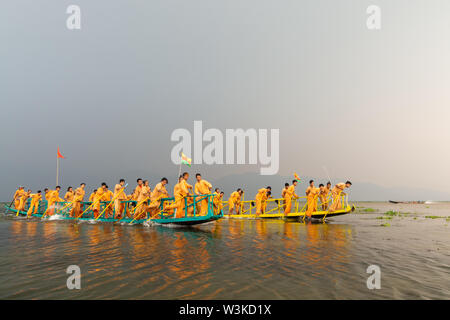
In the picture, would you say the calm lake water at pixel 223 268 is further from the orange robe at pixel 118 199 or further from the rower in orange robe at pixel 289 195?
the rower in orange robe at pixel 289 195

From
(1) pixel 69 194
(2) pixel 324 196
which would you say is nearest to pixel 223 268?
(2) pixel 324 196

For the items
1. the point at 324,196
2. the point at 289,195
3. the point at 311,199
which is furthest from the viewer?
the point at 289,195

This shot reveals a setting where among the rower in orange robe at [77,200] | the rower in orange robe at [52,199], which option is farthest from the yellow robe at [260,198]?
the rower in orange robe at [52,199]

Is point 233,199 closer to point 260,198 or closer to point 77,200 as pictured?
point 260,198

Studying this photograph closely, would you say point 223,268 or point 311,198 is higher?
point 311,198

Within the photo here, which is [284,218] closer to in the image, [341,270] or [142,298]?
[341,270]

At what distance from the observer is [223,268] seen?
6.64 m

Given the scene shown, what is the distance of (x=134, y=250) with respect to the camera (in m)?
8.77

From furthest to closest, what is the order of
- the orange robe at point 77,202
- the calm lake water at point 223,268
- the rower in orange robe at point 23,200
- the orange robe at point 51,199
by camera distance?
1. the rower in orange robe at point 23,200
2. the orange robe at point 51,199
3. the orange robe at point 77,202
4. the calm lake water at point 223,268

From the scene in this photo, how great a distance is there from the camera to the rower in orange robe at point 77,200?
20.9 metres

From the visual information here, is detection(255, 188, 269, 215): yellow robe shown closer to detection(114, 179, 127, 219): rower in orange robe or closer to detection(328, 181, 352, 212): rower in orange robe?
detection(328, 181, 352, 212): rower in orange robe

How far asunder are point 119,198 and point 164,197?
4485 millimetres

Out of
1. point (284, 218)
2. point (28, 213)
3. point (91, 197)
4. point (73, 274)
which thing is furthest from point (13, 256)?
point (28, 213)
